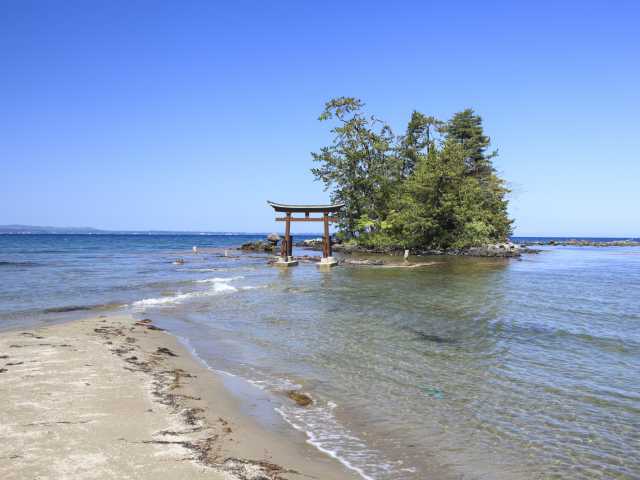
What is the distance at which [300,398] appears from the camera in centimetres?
709

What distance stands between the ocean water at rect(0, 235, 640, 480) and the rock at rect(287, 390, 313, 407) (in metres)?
0.19

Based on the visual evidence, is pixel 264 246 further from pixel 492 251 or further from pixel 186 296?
pixel 186 296

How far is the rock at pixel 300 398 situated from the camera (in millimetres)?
Result: 6870

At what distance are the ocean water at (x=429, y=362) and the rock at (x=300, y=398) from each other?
19cm

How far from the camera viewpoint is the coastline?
4.16 meters

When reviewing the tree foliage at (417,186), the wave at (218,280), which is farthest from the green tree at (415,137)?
the wave at (218,280)

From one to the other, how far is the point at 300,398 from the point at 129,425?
284 cm

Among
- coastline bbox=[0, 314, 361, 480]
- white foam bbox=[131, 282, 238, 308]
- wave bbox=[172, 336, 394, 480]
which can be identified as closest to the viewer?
coastline bbox=[0, 314, 361, 480]

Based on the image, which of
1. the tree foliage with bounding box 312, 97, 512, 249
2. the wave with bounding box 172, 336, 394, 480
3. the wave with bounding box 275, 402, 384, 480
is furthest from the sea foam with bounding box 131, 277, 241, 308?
the tree foliage with bounding box 312, 97, 512, 249

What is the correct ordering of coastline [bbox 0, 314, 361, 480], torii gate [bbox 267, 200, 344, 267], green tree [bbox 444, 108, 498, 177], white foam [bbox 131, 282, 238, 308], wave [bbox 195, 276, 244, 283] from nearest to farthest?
coastline [bbox 0, 314, 361, 480] < white foam [bbox 131, 282, 238, 308] < wave [bbox 195, 276, 244, 283] < torii gate [bbox 267, 200, 344, 267] < green tree [bbox 444, 108, 498, 177]

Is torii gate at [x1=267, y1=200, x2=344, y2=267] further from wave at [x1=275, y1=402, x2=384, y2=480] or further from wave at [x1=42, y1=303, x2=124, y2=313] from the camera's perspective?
wave at [x1=275, y1=402, x2=384, y2=480]

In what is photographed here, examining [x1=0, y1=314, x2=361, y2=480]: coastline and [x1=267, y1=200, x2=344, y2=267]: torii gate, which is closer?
[x1=0, y1=314, x2=361, y2=480]: coastline

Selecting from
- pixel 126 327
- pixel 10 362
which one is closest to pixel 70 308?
pixel 126 327

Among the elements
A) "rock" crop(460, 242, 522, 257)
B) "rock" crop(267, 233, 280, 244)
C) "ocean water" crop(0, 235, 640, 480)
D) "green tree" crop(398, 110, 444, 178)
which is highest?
"green tree" crop(398, 110, 444, 178)
